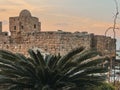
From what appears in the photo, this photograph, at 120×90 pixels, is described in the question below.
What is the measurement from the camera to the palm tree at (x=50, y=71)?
16.6m

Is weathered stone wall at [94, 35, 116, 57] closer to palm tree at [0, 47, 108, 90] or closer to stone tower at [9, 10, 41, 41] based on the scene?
stone tower at [9, 10, 41, 41]

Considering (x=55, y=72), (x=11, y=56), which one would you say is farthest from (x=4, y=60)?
(x=55, y=72)

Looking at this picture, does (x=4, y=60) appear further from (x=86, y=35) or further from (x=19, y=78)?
(x=86, y=35)

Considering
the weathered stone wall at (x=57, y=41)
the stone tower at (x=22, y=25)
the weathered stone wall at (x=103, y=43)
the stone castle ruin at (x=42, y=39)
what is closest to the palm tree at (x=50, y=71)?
the stone castle ruin at (x=42, y=39)

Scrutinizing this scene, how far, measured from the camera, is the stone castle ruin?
35.4 m

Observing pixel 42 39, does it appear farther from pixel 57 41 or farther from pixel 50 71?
pixel 50 71

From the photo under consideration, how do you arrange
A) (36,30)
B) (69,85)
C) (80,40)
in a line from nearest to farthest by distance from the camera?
(69,85) < (80,40) < (36,30)

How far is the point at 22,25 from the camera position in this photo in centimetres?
3734

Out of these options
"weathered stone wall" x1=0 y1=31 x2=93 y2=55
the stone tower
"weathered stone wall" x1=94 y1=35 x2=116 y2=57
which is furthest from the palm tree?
the stone tower

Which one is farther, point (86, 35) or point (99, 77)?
point (86, 35)

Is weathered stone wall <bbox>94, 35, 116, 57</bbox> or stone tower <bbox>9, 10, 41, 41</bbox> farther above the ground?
stone tower <bbox>9, 10, 41, 41</bbox>

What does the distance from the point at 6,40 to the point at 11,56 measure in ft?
65.6

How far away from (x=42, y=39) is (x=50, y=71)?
756 inches

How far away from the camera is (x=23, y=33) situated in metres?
36.8
